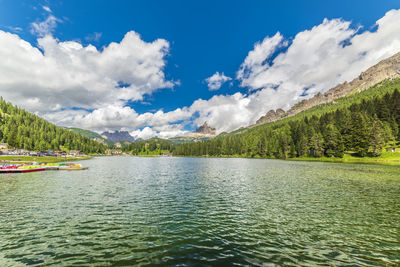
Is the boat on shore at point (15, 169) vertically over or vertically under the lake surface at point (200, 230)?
over

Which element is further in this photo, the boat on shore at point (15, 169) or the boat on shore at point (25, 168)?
the boat on shore at point (25, 168)

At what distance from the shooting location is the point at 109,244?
50.0 ft

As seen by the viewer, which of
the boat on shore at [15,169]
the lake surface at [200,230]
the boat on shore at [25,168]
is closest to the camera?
the lake surface at [200,230]

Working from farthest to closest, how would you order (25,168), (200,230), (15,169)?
(25,168), (15,169), (200,230)

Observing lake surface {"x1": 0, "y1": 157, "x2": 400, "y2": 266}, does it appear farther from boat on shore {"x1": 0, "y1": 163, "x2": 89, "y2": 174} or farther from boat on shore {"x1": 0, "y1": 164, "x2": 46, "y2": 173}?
boat on shore {"x1": 0, "y1": 163, "x2": 89, "y2": 174}

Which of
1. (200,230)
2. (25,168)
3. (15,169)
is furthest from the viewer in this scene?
(25,168)

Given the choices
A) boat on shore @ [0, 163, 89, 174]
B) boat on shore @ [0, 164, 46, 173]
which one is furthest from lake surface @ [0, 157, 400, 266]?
boat on shore @ [0, 163, 89, 174]

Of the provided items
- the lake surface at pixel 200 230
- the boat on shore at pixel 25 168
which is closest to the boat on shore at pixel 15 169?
the boat on shore at pixel 25 168

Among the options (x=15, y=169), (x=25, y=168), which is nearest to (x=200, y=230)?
(x=15, y=169)

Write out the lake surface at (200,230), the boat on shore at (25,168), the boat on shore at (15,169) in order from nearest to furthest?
the lake surface at (200,230) < the boat on shore at (15,169) < the boat on shore at (25,168)

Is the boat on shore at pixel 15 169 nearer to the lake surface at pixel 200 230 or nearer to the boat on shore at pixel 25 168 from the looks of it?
the boat on shore at pixel 25 168

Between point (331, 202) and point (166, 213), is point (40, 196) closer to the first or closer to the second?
point (166, 213)

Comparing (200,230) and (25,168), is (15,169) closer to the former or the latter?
(25,168)

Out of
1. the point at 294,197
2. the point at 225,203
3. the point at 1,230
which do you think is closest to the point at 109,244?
the point at 1,230
